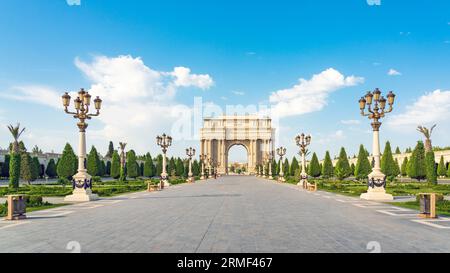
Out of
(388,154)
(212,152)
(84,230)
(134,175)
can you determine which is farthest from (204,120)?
(84,230)

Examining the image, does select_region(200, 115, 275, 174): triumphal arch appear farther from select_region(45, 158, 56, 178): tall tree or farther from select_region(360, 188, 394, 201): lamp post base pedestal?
select_region(360, 188, 394, 201): lamp post base pedestal

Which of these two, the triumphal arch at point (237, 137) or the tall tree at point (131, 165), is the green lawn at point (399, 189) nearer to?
the tall tree at point (131, 165)

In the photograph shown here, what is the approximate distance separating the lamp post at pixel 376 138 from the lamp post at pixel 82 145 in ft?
53.2

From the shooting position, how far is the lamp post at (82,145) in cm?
2131

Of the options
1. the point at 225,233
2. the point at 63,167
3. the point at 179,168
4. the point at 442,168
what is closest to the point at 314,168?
the point at 442,168

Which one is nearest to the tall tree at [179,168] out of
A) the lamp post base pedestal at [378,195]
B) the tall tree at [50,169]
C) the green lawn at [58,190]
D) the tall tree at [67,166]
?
the tall tree at [50,169]

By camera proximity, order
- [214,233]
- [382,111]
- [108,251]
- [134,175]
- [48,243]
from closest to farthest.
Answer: [108,251], [48,243], [214,233], [382,111], [134,175]

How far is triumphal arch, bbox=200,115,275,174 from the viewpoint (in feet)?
440

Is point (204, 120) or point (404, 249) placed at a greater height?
point (204, 120)

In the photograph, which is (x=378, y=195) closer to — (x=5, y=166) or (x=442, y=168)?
(x=442, y=168)

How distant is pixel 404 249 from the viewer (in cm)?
783

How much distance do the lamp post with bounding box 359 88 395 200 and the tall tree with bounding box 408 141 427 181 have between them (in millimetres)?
35388
